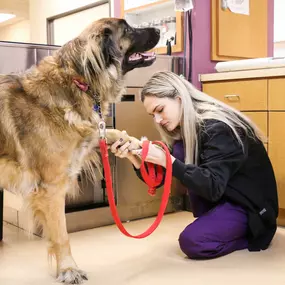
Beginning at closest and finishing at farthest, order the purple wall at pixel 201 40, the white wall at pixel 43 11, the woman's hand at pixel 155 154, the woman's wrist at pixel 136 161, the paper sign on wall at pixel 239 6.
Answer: the woman's hand at pixel 155 154 → the woman's wrist at pixel 136 161 → the purple wall at pixel 201 40 → the paper sign on wall at pixel 239 6 → the white wall at pixel 43 11

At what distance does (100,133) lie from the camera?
171 cm

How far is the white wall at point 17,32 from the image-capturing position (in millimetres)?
5641

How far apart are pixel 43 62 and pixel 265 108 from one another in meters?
1.28

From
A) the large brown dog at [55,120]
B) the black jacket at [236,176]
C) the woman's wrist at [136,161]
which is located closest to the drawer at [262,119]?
the black jacket at [236,176]

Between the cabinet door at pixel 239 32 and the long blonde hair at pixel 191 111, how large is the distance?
947 mm

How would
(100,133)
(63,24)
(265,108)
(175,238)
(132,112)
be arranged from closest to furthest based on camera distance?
(100,133)
(175,238)
(265,108)
(132,112)
(63,24)

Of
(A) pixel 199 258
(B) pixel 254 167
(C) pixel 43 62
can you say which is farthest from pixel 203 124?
(C) pixel 43 62

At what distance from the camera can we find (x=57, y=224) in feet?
5.69

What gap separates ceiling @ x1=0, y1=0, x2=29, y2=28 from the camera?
5.20 meters

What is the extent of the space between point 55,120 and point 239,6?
180 centimetres

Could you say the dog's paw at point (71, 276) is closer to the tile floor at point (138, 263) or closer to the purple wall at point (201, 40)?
the tile floor at point (138, 263)

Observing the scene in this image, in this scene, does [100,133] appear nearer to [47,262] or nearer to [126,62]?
[126,62]

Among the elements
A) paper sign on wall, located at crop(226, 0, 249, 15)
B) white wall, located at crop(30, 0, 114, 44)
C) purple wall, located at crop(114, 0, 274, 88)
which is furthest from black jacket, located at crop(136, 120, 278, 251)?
white wall, located at crop(30, 0, 114, 44)

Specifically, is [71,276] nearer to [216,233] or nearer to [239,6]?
[216,233]
